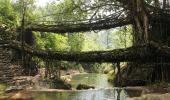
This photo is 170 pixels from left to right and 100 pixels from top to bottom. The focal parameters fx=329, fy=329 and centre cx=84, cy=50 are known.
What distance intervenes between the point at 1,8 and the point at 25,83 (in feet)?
43.9

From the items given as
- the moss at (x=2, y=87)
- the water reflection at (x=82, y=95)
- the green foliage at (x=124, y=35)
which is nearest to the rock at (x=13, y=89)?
the moss at (x=2, y=87)

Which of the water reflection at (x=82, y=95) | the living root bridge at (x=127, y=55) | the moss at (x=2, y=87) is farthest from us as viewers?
the moss at (x=2, y=87)

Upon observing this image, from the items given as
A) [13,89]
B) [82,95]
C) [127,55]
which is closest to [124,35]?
[82,95]

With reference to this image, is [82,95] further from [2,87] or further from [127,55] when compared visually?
[127,55]

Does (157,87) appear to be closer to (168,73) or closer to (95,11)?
(168,73)

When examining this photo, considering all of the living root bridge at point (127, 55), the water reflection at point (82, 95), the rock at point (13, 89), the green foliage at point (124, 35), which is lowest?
the water reflection at point (82, 95)

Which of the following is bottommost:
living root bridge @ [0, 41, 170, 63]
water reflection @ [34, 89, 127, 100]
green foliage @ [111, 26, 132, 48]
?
water reflection @ [34, 89, 127, 100]

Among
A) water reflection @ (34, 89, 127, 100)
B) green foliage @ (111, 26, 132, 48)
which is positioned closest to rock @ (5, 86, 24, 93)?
water reflection @ (34, 89, 127, 100)

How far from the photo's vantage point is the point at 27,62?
23078 millimetres

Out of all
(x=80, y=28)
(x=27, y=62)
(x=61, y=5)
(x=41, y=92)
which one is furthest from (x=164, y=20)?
(x=61, y=5)

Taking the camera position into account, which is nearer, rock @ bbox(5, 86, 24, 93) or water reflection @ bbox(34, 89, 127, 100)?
water reflection @ bbox(34, 89, 127, 100)

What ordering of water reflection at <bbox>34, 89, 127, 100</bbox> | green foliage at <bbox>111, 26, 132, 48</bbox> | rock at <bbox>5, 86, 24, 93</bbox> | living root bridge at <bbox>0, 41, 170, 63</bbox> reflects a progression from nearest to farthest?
living root bridge at <bbox>0, 41, 170, 63</bbox> → water reflection at <bbox>34, 89, 127, 100</bbox> → rock at <bbox>5, 86, 24, 93</bbox> → green foliage at <bbox>111, 26, 132, 48</bbox>

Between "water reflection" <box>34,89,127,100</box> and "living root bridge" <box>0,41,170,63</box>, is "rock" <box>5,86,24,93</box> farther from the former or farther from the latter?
"living root bridge" <box>0,41,170,63</box>

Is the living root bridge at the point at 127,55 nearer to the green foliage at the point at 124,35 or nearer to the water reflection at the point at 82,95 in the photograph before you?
the water reflection at the point at 82,95
